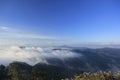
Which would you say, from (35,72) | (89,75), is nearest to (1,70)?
(35,72)

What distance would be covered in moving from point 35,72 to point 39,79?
7.92 ft

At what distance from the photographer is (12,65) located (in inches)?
3723

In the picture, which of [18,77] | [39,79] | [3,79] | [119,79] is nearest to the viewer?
[119,79]

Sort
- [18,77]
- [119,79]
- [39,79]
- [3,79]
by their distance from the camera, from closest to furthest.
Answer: [119,79] < [39,79] < [18,77] < [3,79]

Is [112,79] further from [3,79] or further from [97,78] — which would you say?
[3,79]

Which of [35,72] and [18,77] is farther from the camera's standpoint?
[18,77]

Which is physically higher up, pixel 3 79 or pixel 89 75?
pixel 89 75

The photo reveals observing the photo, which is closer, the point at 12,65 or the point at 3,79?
the point at 12,65

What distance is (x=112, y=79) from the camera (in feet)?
166

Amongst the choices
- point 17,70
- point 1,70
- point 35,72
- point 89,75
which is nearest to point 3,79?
point 1,70

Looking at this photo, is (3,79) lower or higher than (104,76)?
lower

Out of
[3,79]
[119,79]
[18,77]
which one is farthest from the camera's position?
[3,79]

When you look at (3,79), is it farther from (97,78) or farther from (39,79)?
(97,78)

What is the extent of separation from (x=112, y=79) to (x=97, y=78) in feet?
9.07
